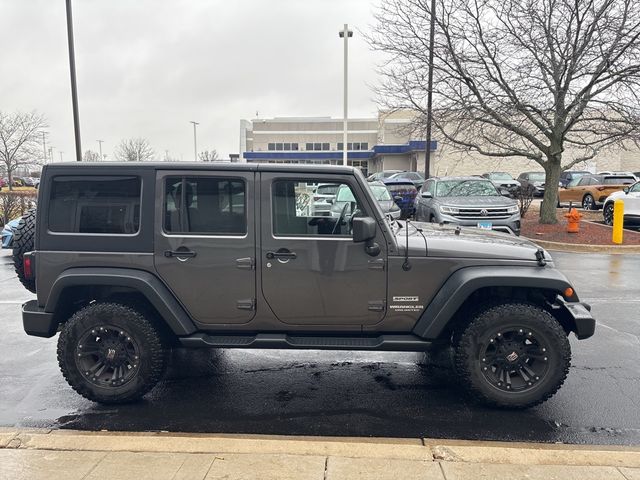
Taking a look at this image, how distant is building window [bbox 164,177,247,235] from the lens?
12.3ft

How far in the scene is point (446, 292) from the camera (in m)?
3.64

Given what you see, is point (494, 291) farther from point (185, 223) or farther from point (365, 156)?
point (365, 156)

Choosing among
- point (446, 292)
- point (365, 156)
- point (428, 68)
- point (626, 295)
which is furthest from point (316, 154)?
point (446, 292)

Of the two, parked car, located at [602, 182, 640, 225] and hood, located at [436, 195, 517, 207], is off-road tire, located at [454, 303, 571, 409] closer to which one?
hood, located at [436, 195, 517, 207]

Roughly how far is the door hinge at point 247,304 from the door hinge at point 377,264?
3.07 feet

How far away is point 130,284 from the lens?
144 inches

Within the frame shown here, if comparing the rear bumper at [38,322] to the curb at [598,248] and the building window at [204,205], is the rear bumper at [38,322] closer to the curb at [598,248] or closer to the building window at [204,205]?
the building window at [204,205]

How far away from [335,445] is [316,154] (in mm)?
50515

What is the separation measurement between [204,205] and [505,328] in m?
2.45

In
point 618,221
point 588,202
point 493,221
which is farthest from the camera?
point 588,202

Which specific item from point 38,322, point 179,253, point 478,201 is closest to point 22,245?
point 38,322

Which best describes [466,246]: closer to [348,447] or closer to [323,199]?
[323,199]

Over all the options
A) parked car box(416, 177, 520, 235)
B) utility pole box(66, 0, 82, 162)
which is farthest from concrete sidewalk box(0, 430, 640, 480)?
utility pole box(66, 0, 82, 162)

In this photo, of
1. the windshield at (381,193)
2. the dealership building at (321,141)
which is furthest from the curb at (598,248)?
the dealership building at (321,141)
